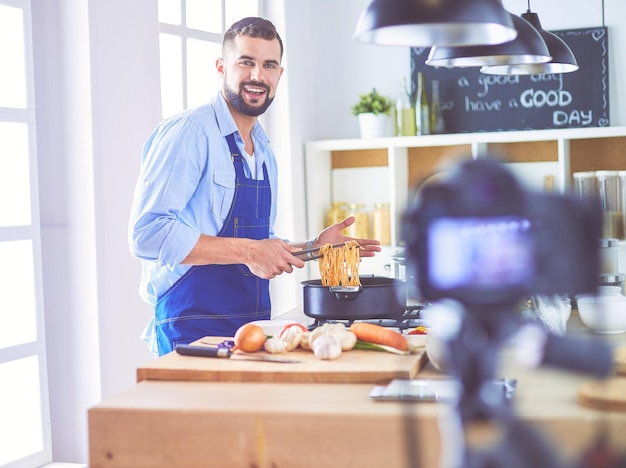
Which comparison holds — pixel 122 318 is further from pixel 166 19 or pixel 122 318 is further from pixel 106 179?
pixel 166 19

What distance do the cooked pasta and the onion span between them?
1.95ft

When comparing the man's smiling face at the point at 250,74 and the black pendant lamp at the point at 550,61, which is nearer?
the black pendant lamp at the point at 550,61

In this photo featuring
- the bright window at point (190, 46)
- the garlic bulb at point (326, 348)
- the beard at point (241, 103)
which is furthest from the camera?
the bright window at point (190, 46)

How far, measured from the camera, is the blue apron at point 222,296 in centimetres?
287

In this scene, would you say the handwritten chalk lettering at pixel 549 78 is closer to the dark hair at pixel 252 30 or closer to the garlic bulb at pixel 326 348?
the dark hair at pixel 252 30

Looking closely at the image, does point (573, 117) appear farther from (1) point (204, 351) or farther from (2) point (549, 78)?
(1) point (204, 351)

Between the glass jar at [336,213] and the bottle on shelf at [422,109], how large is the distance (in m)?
0.64

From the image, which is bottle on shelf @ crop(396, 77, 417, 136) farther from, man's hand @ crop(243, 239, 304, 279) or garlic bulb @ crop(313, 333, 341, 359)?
garlic bulb @ crop(313, 333, 341, 359)

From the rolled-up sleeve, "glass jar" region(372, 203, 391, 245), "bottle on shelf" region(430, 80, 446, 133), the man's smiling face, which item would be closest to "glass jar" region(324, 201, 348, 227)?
"glass jar" region(372, 203, 391, 245)

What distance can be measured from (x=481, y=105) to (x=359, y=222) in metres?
0.99

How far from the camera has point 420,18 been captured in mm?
1706

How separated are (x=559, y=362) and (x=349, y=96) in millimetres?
4580

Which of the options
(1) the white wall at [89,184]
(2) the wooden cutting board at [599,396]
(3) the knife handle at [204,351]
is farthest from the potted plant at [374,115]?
(2) the wooden cutting board at [599,396]

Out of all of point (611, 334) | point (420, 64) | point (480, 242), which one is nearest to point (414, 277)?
point (480, 242)
